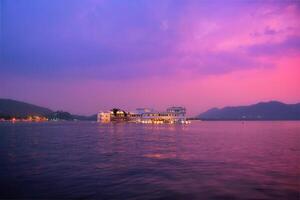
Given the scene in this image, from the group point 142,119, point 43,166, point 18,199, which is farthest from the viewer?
point 142,119

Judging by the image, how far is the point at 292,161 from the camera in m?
24.6

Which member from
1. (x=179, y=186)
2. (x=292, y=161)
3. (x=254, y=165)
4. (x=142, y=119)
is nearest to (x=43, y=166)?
(x=179, y=186)

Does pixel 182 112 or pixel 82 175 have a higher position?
pixel 182 112

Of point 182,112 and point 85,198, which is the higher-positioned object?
point 182,112


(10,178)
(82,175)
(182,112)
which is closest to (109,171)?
(82,175)

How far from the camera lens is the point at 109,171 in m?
20.0

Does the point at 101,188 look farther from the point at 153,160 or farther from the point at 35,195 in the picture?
the point at 153,160

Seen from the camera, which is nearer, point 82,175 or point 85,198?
point 85,198

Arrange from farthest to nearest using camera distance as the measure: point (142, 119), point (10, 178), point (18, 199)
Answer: point (142, 119)
point (10, 178)
point (18, 199)

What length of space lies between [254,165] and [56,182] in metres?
12.9

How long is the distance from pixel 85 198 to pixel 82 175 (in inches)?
204

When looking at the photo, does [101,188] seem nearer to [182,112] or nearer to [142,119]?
[182,112]

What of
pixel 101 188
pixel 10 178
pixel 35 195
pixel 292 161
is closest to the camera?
pixel 35 195

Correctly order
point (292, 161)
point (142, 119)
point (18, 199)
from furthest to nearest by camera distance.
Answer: point (142, 119)
point (292, 161)
point (18, 199)
